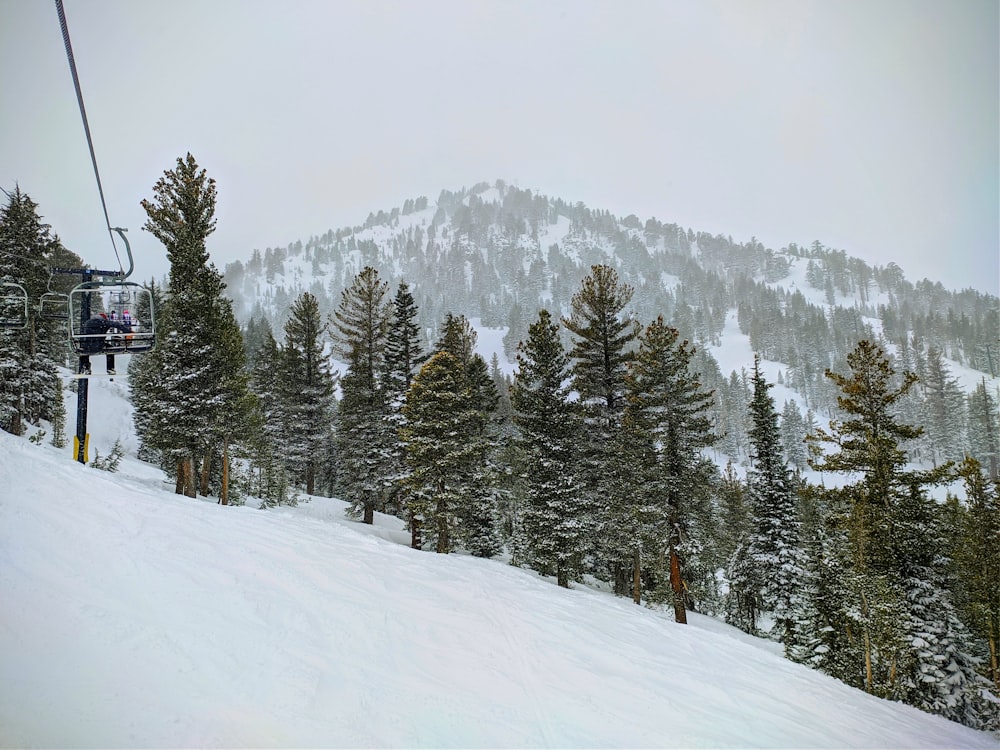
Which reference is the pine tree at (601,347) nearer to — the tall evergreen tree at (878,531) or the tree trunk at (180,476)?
the tall evergreen tree at (878,531)

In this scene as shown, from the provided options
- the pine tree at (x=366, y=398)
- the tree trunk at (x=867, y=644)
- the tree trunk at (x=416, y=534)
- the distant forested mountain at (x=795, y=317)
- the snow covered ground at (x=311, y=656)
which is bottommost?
the tree trunk at (x=867, y=644)

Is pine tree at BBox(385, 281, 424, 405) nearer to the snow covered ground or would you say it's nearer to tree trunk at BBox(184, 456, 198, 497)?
tree trunk at BBox(184, 456, 198, 497)

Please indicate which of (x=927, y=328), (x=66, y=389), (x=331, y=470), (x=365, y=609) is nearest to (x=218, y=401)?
(x=365, y=609)

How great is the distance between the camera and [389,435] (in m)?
25.9

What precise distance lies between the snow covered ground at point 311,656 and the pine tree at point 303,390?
816 inches

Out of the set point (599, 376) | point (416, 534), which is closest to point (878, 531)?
point (599, 376)

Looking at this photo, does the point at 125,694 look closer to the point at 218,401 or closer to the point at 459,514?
the point at 218,401

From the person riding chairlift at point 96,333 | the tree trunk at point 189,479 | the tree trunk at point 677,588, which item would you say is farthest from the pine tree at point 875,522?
the tree trunk at point 189,479

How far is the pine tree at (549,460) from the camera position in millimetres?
20141

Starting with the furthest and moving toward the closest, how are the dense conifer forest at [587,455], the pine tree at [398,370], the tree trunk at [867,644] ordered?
the pine tree at [398,370] → the dense conifer forest at [587,455] → the tree trunk at [867,644]

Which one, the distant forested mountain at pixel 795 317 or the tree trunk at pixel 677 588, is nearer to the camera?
the tree trunk at pixel 677 588

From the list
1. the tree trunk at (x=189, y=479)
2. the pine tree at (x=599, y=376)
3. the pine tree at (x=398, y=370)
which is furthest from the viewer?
the pine tree at (x=398, y=370)

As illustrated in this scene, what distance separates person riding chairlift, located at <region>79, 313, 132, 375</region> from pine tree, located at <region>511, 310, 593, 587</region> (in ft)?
46.7

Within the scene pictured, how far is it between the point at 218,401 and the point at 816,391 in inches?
4734
